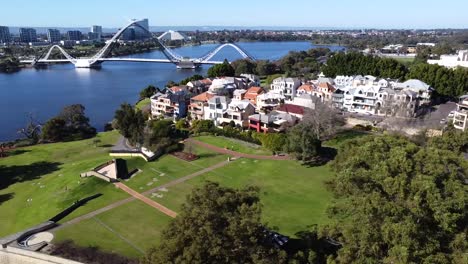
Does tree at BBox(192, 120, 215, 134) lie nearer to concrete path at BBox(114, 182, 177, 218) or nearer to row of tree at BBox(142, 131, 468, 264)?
concrete path at BBox(114, 182, 177, 218)

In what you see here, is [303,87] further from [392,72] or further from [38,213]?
[38,213]

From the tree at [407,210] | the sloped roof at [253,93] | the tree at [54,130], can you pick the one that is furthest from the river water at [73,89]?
the tree at [407,210]

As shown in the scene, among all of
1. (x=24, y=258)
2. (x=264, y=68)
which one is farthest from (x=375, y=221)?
(x=264, y=68)

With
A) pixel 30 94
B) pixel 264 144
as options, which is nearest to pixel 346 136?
pixel 264 144

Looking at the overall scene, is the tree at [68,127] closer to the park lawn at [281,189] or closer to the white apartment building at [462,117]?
the park lawn at [281,189]

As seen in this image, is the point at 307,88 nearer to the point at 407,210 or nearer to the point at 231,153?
the point at 231,153

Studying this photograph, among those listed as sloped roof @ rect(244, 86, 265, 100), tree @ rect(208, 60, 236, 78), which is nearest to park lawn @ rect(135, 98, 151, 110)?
tree @ rect(208, 60, 236, 78)
